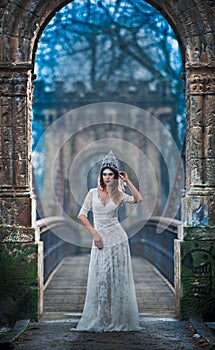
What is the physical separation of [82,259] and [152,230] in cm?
311

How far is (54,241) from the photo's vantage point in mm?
17141

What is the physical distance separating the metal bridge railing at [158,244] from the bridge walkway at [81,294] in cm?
23

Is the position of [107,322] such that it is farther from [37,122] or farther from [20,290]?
[37,122]

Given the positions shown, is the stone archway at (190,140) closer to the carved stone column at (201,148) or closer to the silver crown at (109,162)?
the carved stone column at (201,148)

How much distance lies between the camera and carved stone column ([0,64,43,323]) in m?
9.18

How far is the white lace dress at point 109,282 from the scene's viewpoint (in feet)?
28.0

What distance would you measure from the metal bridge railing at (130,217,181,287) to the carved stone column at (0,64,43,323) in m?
3.32

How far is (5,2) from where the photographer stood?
9367 mm

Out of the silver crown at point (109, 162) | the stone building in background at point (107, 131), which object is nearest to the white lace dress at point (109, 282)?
the silver crown at point (109, 162)

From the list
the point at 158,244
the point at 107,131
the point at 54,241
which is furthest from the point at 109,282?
the point at 107,131

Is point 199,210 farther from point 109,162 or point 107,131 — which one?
point 107,131

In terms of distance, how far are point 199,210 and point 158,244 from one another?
7.20 m

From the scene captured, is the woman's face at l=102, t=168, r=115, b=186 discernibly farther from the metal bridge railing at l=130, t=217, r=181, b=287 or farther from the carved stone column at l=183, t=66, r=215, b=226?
the metal bridge railing at l=130, t=217, r=181, b=287

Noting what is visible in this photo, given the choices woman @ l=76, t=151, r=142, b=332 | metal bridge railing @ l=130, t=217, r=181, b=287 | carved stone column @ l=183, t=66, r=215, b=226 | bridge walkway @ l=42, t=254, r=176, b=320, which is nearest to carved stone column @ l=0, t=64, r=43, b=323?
bridge walkway @ l=42, t=254, r=176, b=320
